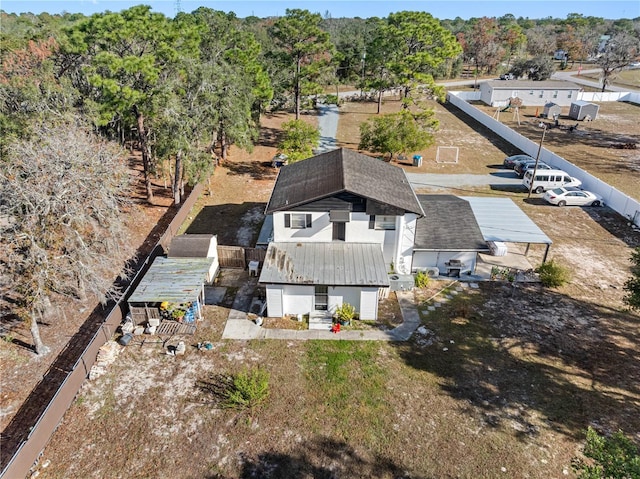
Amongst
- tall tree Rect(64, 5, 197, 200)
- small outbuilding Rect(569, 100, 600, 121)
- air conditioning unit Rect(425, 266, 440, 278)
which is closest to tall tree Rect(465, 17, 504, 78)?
small outbuilding Rect(569, 100, 600, 121)

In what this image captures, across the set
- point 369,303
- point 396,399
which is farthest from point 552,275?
point 396,399

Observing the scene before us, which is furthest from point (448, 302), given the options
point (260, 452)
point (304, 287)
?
point (260, 452)

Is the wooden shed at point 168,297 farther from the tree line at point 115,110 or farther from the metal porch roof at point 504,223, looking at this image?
the metal porch roof at point 504,223

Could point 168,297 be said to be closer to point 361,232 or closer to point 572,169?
point 361,232

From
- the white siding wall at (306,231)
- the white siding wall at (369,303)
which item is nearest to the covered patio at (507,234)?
the white siding wall at (369,303)

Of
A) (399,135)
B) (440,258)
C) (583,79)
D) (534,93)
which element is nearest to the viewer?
(440,258)

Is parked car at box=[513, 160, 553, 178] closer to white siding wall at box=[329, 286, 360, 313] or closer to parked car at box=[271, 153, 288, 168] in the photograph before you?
parked car at box=[271, 153, 288, 168]

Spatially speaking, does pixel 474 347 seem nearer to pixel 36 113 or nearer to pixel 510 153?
pixel 36 113
